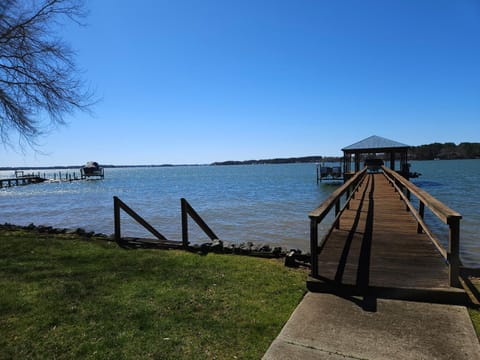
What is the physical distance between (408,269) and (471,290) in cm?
80

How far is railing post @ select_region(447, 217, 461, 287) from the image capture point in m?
3.87

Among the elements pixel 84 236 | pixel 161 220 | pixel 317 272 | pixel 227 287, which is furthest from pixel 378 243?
pixel 161 220

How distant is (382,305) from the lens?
379cm

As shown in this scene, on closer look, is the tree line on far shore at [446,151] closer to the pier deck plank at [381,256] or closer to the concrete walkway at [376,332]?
the pier deck plank at [381,256]

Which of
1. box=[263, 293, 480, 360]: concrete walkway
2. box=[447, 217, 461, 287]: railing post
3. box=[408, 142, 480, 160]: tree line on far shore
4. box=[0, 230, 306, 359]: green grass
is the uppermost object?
box=[408, 142, 480, 160]: tree line on far shore

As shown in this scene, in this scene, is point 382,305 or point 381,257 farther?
point 381,257

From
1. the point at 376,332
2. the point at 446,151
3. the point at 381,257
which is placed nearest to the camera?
the point at 376,332

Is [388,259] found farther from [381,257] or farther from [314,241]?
[314,241]

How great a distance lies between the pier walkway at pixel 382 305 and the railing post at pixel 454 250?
0.01m

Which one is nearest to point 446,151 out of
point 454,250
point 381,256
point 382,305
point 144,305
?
point 381,256

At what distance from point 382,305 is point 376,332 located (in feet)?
2.39

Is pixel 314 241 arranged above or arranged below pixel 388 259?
above

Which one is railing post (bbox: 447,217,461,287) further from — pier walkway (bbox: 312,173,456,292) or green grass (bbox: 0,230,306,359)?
green grass (bbox: 0,230,306,359)

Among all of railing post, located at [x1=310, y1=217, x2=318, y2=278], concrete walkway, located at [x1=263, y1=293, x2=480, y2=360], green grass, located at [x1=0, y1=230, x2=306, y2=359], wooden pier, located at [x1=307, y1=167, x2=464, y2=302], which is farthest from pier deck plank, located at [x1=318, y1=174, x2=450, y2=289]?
green grass, located at [x1=0, y1=230, x2=306, y2=359]
